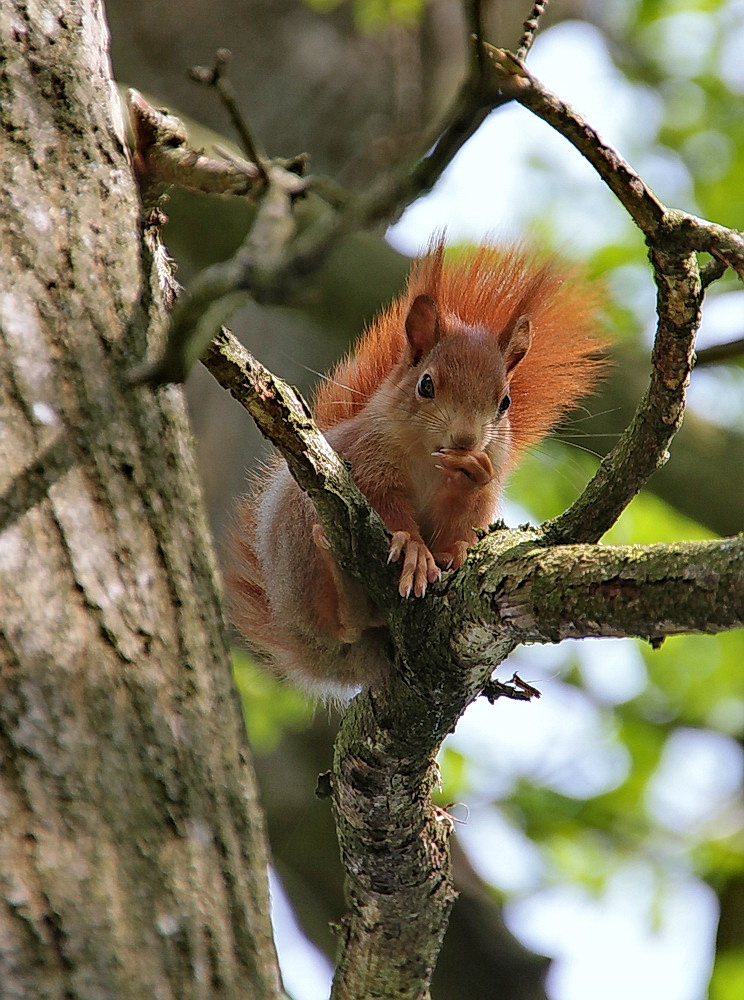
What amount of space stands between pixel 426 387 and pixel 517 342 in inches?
8.1

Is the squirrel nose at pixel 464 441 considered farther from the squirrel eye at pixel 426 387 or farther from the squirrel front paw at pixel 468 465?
the squirrel eye at pixel 426 387

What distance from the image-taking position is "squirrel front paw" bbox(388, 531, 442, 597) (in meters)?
1.55

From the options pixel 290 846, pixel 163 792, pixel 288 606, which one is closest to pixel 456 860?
pixel 290 846

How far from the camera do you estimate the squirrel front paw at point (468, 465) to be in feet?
6.14

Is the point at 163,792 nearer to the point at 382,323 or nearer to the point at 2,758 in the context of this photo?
the point at 2,758

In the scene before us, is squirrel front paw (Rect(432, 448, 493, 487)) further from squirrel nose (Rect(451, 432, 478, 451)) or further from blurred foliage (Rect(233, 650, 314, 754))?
blurred foliage (Rect(233, 650, 314, 754))

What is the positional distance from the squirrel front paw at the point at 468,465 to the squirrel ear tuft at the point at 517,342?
12.6 inches

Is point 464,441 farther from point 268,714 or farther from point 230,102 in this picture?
point 268,714

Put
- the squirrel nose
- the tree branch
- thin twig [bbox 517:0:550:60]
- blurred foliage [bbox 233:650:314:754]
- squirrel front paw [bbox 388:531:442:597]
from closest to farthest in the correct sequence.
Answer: the tree branch → thin twig [bbox 517:0:550:60] → squirrel front paw [bbox 388:531:442:597] → the squirrel nose → blurred foliage [bbox 233:650:314:754]

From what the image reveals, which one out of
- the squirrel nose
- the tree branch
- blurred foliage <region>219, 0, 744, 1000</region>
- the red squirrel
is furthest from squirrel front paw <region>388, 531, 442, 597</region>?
blurred foliage <region>219, 0, 744, 1000</region>

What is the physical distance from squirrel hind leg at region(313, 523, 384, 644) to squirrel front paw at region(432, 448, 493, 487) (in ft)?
0.88

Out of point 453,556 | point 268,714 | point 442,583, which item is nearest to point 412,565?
point 442,583

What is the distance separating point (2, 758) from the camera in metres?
1.00

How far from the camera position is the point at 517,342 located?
7.09 ft
